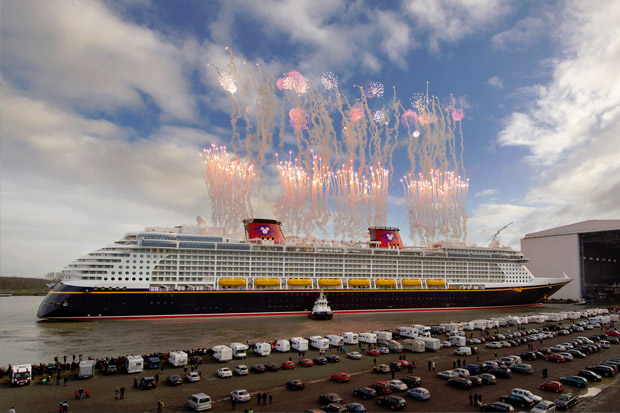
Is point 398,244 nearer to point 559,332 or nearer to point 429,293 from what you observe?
point 429,293

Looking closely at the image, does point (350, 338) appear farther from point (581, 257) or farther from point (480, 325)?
point (581, 257)

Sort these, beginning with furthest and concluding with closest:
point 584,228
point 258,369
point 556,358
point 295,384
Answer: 1. point 584,228
2. point 556,358
3. point 258,369
4. point 295,384

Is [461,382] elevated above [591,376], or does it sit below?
above

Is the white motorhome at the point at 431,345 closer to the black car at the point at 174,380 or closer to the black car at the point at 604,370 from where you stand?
the black car at the point at 604,370

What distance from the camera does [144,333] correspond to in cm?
3766

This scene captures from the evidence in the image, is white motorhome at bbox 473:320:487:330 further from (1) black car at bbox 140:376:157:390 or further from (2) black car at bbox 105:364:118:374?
(2) black car at bbox 105:364:118:374

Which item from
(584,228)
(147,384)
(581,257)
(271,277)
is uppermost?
(584,228)

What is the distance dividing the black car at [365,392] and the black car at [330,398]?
1.27 m

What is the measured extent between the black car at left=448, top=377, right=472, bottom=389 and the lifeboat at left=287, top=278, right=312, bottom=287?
120 feet

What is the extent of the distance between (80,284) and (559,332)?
5122 centimetres

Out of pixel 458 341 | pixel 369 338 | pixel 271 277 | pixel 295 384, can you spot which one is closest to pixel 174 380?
pixel 295 384

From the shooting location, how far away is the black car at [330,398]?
1762 cm

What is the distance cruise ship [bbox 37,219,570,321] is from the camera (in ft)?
151

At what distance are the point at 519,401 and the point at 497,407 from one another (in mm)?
1624
